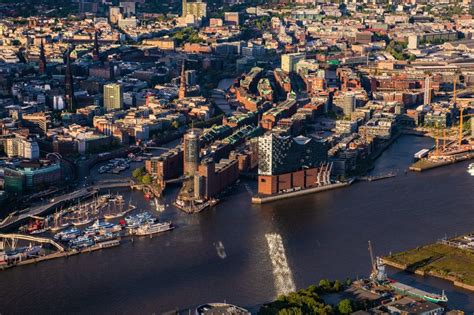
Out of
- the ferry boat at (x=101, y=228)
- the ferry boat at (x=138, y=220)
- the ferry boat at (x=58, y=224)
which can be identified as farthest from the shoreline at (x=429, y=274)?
the ferry boat at (x=58, y=224)

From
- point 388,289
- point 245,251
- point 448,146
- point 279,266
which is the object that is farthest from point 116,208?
point 448,146

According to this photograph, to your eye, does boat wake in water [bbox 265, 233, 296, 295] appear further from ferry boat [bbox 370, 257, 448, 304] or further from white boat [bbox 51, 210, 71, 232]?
white boat [bbox 51, 210, 71, 232]

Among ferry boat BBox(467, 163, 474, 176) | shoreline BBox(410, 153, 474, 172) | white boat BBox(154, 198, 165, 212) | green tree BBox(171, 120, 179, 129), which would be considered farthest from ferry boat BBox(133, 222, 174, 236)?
green tree BBox(171, 120, 179, 129)

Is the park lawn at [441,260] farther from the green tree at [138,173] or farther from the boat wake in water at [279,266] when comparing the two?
the green tree at [138,173]

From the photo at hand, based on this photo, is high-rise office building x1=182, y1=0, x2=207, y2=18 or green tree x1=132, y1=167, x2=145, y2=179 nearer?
green tree x1=132, y1=167, x2=145, y2=179

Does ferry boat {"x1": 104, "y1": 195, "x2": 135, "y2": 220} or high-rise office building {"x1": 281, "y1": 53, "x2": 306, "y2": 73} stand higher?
high-rise office building {"x1": 281, "y1": 53, "x2": 306, "y2": 73}

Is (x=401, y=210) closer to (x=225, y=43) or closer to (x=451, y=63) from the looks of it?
(x=451, y=63)

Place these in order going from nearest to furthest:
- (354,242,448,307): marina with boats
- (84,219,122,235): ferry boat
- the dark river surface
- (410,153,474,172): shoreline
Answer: (354,242,448,307): marina with boats → the dark river surface → (84,219,122,235): ferry boat → (410,153,474,172): shoreline
